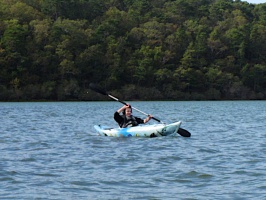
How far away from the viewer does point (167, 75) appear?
103000 mm

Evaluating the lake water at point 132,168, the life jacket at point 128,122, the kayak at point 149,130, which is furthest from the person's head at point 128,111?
the lake water at point 132,168

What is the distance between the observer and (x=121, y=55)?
10688 cm

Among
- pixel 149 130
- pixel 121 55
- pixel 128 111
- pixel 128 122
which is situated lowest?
pixel 149 130

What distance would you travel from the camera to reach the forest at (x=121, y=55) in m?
96.2

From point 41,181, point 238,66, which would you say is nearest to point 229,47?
point 238,66

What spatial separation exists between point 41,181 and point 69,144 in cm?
835

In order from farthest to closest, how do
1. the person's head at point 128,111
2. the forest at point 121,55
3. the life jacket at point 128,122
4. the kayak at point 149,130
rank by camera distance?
the forest at point 121,55
the life jacket at point 128,122
the kayak at point 149,130
the person's head at point 128,111

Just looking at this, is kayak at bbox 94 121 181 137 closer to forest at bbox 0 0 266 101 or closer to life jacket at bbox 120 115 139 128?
life jacket at bbox 120 115 139 128

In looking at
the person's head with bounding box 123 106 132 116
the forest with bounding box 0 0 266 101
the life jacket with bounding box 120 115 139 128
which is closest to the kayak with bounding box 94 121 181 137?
the life jacket with bounding box 120 115 139 128

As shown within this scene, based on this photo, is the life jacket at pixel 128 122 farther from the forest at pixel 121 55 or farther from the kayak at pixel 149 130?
the forest at pixel 121 55

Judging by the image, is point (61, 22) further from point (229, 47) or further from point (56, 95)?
point (229, 47)

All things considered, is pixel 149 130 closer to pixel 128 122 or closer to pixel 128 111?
pixel 128 122

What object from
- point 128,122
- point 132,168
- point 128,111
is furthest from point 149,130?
point 132,168

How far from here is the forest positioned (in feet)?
316
